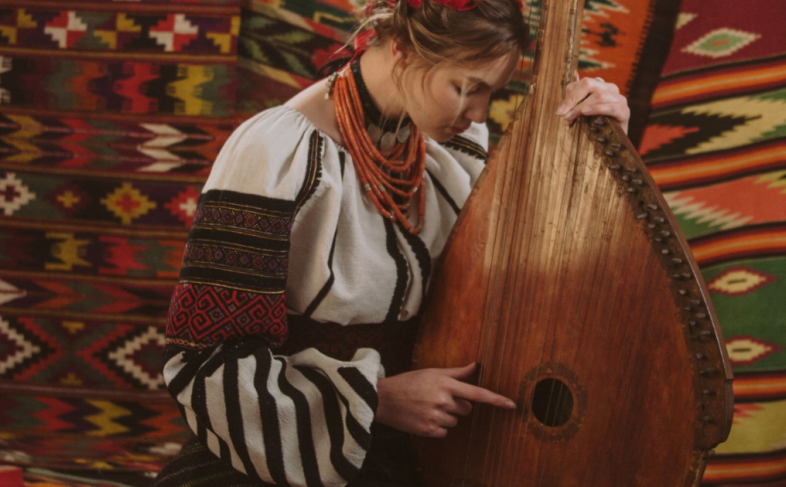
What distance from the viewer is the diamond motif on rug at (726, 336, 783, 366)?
161 centimetres

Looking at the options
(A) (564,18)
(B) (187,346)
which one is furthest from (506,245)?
(B) (187,346)

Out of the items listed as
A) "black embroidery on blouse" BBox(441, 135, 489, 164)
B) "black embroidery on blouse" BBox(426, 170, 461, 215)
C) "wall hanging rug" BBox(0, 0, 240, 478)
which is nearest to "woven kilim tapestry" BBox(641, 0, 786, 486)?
"black embroidery on blouse" BBox(441, 135, 489, 164)

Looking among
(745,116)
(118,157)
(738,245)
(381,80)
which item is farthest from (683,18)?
(118,157)

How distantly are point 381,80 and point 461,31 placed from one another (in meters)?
0.18

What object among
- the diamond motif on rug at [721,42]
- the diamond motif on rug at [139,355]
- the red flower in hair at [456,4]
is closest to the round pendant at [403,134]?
the red flower in hair at [456,4]

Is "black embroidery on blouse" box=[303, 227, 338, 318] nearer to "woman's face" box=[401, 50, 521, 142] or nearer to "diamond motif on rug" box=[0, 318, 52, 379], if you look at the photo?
"woman's face" box=[401, 50, 521, 142]

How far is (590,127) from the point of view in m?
0.89

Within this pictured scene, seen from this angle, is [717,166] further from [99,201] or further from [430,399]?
[99,201]

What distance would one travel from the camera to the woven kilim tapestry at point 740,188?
5.21 feet

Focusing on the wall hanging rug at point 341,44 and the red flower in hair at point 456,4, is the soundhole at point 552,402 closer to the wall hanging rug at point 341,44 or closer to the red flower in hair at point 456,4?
the red flower in hair at point 456,4

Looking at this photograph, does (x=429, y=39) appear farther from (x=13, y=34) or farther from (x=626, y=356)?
(x=13, y=34)

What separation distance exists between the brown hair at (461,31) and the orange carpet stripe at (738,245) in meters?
0.92

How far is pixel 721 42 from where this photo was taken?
1.63m

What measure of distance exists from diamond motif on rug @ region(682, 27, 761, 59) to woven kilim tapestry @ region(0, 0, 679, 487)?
100mm
